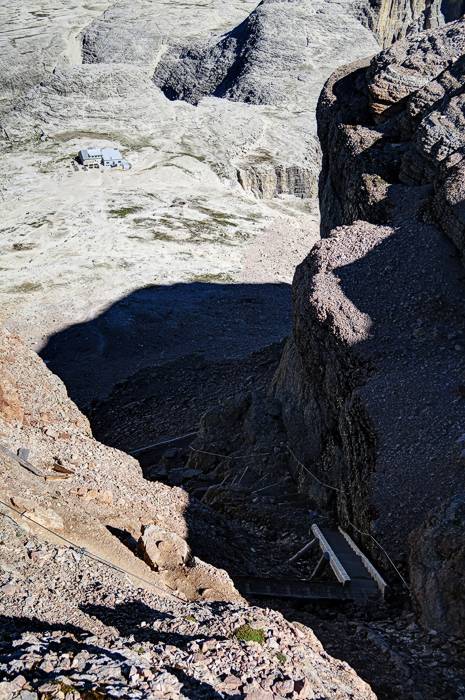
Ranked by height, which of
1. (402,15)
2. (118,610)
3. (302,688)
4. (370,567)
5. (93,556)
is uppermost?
(302,688)

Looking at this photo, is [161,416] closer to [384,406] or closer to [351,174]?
[351,174]

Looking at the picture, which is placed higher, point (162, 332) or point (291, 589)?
point (291, 589)

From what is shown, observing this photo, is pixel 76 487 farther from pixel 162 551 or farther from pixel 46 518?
pixel 162 551

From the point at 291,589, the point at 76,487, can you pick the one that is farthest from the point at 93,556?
the point at 291,589

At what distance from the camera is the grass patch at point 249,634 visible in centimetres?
870

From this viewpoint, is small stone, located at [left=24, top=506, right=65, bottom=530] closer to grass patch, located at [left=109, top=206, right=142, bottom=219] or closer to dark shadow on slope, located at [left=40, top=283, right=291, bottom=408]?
dark shadow on slope, located at [left=40, top=283, right=291, bottom=408]

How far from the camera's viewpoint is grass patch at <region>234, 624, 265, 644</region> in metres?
8.70

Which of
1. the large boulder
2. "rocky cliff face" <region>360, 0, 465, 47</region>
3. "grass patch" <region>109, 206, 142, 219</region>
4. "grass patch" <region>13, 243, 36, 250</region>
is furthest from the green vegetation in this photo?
"rocky cliff face" <region>360, 0, 465, 47</region>

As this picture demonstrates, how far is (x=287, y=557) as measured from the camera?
16.0 metres

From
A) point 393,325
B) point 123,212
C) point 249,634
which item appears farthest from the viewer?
point 123,212

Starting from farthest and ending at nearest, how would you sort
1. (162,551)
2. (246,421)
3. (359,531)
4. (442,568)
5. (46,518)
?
(246,421) < (359,531) < (162,551) < (46,518) < (442,568)

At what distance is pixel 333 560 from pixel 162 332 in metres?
20.6

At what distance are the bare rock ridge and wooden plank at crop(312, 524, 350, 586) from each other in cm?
233

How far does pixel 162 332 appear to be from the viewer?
34.2 m
